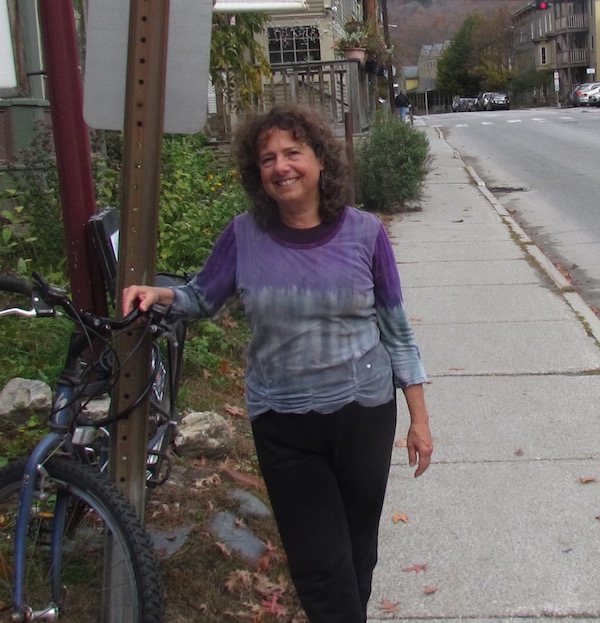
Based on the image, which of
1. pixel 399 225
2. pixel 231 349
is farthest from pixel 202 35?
pixel 399 225

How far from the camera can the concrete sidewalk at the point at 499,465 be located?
3.52 meters

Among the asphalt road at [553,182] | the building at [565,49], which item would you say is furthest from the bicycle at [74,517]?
the building at [565,49]

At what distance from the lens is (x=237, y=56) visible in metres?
10.6

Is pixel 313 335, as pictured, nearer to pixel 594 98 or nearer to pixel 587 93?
pixel 594 98

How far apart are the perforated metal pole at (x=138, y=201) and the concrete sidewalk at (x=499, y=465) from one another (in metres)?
1.15

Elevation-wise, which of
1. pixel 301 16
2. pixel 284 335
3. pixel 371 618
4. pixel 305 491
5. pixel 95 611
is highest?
pixel 301 16

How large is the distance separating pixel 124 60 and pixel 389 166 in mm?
10357

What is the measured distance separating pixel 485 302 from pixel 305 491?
5620 millimetres

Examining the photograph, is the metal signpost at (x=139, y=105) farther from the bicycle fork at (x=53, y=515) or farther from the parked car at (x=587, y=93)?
the parked car at (x=587, y=93)

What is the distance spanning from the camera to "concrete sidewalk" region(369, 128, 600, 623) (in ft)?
11.6

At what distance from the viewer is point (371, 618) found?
11.1 ft

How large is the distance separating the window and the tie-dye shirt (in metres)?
20.8

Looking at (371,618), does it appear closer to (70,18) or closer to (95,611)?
(95,611)

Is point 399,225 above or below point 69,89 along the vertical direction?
below
